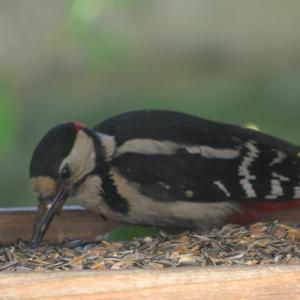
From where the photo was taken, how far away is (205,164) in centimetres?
400

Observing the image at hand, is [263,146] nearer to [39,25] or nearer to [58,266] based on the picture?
[58,266]

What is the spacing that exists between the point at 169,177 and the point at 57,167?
44cm

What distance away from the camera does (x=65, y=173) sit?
3.88 meters

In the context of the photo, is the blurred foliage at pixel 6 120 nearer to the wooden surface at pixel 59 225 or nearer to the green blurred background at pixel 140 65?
the green blurred background at pixel 140 65

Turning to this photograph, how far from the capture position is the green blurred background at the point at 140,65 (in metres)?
6.02

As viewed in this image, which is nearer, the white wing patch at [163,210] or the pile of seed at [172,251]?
the pile of seed at [172,251]

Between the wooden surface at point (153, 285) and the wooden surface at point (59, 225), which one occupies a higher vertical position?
the wooden surface at point (153, 285)

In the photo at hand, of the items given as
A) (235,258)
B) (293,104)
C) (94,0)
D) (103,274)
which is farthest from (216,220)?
(293,104)

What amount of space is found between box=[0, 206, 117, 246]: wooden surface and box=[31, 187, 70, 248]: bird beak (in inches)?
8.3

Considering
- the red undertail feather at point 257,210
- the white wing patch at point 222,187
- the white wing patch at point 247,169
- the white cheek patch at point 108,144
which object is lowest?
the red undertail feather at point 257,210

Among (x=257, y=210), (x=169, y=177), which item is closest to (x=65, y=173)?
(x=169, y=177)

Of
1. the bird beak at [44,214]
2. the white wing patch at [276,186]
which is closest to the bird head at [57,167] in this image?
the bird beak at [44,214]

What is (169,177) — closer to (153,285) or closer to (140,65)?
(153,285)

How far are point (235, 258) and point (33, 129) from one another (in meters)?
3.31
